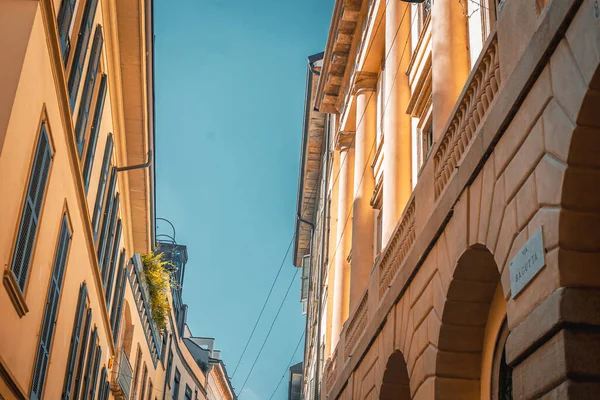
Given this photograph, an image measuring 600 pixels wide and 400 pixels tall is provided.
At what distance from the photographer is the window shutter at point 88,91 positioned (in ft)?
44.5

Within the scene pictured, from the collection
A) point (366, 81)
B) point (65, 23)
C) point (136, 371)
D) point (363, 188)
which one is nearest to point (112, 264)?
point (363, 188)

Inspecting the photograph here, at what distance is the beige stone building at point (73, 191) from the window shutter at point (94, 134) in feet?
0.14

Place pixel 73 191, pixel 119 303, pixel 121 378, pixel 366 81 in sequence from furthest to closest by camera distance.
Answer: pixel 121 378 → pixel 119 303 → pixel 366 81 → pixel 73 191

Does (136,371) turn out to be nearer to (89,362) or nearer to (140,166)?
(140,166)

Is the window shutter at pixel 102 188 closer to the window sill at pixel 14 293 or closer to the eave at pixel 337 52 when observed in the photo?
the window sill at pixel 14 293

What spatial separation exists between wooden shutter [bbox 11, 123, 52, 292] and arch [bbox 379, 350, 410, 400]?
499 centimetres

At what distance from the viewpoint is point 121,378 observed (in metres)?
22.1

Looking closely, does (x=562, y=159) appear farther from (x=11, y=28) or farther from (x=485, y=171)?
(x=11, y=28)

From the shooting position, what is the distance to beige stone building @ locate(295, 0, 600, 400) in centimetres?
598

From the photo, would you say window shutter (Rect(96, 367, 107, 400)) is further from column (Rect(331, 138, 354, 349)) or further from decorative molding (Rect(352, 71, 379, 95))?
decorative molding (Rect(352, 71, 379, 95))

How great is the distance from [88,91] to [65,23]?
102 inches

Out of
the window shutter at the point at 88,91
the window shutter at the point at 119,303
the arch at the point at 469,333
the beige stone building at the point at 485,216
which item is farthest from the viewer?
the window shutter at the point at 119,303

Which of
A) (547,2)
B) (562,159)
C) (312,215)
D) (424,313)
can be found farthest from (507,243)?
(312,215)

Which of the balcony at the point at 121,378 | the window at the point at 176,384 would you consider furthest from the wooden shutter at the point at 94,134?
the window at the point at 176,384
